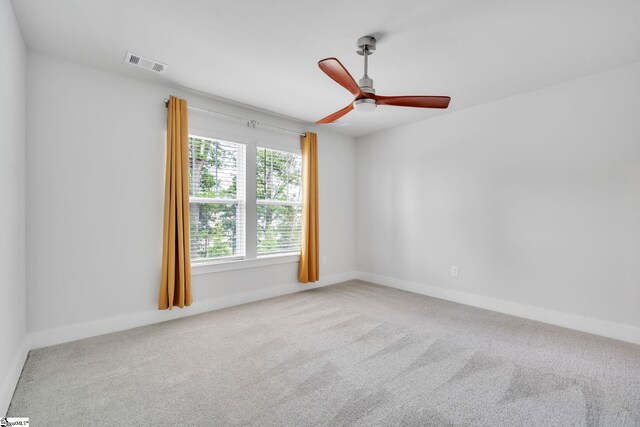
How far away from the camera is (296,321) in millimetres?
3301

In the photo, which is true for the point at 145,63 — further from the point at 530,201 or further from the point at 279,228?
the point at 530,201

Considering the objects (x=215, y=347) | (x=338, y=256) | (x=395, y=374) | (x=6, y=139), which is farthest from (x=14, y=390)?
(x=338, y=256)

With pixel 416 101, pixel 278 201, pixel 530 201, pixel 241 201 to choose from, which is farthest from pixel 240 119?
pixel 530 201

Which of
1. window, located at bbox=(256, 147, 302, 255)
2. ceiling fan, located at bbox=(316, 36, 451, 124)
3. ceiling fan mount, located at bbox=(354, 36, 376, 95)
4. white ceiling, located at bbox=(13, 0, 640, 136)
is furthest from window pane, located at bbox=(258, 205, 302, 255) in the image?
ceiling fan mount, located at bbox=(354, 36, 376, 95)

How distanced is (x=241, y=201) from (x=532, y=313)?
3.66m

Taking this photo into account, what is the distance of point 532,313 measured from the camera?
3389mm

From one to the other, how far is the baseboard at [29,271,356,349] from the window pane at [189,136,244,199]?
130 cm

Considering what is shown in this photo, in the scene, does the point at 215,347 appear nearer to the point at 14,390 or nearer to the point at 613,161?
the point at 14,390

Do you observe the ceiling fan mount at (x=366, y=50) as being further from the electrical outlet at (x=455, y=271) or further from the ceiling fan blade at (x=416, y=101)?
the electrical outlet at (x=455, y=271)

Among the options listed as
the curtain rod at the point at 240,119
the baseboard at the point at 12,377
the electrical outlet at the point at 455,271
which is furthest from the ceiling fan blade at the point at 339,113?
the baseboard at the point at 12,377

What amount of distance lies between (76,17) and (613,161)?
4716 millimetres

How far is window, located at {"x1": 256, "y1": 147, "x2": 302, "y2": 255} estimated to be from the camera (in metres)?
4.20

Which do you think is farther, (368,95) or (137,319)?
(137,319)

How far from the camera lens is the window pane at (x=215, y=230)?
3594mm
